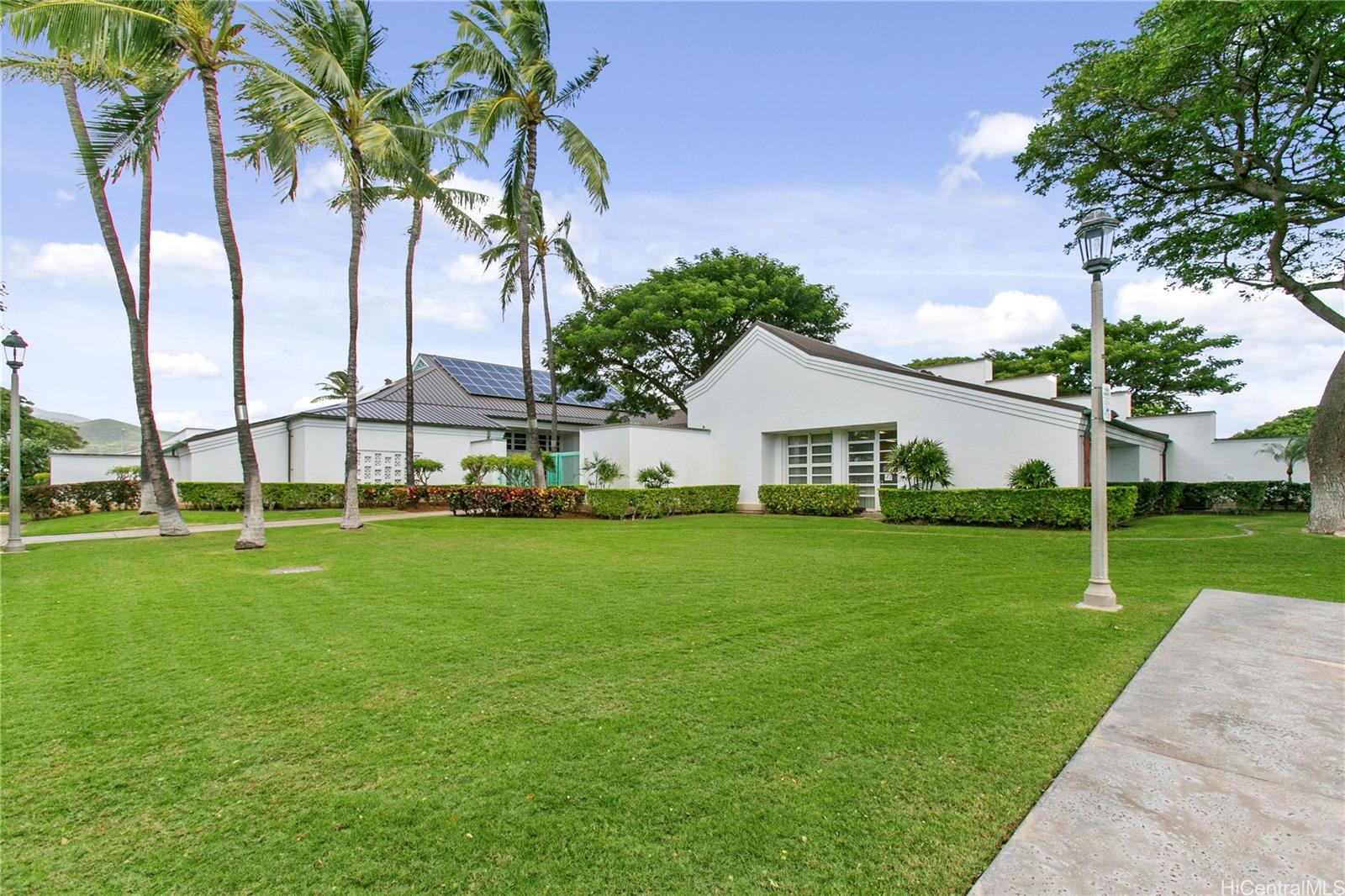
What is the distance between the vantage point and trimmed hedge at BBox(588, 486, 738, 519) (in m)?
17.1

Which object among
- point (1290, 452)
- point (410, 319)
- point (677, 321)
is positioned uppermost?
point (677, 321)

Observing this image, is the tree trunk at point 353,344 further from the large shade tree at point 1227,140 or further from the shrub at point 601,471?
the large shade tree at point 1227,140

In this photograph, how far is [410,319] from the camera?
20922 millimetres

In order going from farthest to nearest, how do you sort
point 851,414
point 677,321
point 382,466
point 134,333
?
point 677,321 < point 382,466 < point 851,414 < point 134,333

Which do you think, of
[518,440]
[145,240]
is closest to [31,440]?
[145,240]

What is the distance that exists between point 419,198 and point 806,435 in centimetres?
1503

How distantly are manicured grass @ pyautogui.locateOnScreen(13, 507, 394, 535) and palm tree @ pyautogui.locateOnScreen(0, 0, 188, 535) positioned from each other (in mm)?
1941

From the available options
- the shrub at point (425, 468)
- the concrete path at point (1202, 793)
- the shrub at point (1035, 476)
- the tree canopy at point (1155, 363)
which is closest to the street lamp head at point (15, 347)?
the shrub at point (425, 468)

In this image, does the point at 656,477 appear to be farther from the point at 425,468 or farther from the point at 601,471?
the point at 425,468

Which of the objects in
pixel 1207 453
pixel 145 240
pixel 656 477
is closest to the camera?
pixel 145 240

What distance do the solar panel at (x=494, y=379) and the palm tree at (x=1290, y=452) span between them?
26266mm

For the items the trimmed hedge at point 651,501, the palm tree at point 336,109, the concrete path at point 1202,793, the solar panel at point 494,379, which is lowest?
the concrete path at point 1202,793

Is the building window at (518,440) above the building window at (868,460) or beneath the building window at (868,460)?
above

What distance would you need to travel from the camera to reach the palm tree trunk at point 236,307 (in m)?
10.8
